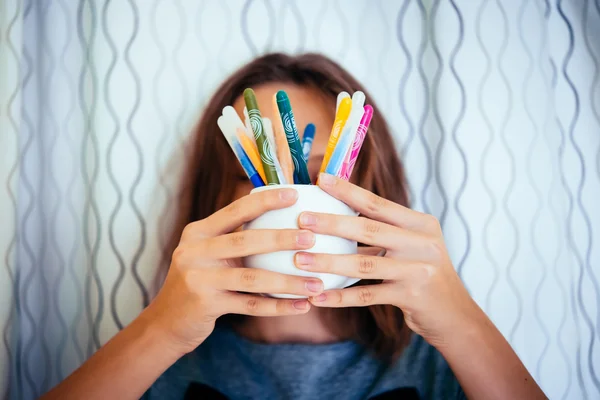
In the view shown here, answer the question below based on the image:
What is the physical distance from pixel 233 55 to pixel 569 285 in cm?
69

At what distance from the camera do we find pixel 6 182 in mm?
621

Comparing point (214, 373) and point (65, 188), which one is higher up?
point (65, 188)

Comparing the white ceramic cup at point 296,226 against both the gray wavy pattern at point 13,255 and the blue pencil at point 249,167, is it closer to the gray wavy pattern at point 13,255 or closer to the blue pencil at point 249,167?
the blue pencil at point 249,167

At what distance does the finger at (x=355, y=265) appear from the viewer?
0.33 m

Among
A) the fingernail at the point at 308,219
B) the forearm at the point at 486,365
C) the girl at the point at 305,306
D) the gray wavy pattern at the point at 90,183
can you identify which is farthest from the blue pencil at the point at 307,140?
the gray wavy pattern at the point at 90,183

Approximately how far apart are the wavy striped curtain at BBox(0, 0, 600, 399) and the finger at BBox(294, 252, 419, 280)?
1.02 feet

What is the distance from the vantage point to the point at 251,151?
1.33 ft

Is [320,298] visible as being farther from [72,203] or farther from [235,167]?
[72,203]

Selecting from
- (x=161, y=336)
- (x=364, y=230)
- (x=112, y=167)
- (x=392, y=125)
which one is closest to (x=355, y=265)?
(x=364, y=230)

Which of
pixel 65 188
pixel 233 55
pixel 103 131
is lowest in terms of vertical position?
pixel 65 188

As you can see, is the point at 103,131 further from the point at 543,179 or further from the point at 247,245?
the point at 543,179

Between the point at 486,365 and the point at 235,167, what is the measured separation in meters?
0.42

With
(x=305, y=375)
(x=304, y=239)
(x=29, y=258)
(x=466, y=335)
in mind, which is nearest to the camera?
(x=304, y=239)

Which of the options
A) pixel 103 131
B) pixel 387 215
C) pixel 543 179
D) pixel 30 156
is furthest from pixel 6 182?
pixel 543 179
